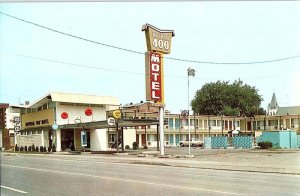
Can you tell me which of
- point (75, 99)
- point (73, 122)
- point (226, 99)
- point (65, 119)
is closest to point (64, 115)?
point (65, 119)

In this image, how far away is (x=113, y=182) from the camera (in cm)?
1503

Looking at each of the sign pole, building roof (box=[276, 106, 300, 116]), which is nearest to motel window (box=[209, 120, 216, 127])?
building roof (box=[276, 106, 300, 116])

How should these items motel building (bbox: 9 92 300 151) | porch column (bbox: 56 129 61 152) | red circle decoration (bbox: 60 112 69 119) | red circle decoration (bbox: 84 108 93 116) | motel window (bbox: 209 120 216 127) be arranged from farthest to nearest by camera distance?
motel window (bbox: 209 120 216 127), red circle decoration (bbox: 84 108 93 116), porch column (bbox: 56 129 61 152), red circle decoration (bbox: 60 112 69 119), motel building (bbox: 9 92 300 151)

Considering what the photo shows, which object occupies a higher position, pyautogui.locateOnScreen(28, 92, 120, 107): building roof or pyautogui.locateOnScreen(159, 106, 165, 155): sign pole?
pyautogui.locateOnScreen(28, 92, 120, 107): building roof

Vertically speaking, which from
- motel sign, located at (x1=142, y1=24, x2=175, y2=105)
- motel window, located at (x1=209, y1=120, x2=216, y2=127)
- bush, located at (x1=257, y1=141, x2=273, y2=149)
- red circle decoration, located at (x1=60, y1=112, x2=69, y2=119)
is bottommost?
bush, located at (x1=257, y1=141, x2=273, y2=149)

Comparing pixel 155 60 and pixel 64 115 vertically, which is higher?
pixel 155 60

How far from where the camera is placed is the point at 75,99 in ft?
167

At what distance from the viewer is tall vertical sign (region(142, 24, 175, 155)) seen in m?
34.8

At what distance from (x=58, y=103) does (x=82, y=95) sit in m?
3.30

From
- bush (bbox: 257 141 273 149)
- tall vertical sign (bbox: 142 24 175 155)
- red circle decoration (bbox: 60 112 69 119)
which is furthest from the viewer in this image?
red circle decoration (bbox: 60 112 69 119)

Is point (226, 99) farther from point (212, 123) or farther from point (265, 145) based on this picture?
point (265, 145)

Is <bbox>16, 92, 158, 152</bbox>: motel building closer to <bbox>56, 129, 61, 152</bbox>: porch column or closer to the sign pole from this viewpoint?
<bbox>56, 129, 61, 152</bbox>: porch column

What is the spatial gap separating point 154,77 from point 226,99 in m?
61.7

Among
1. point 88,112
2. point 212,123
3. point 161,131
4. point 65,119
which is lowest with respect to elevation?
point 212,123
